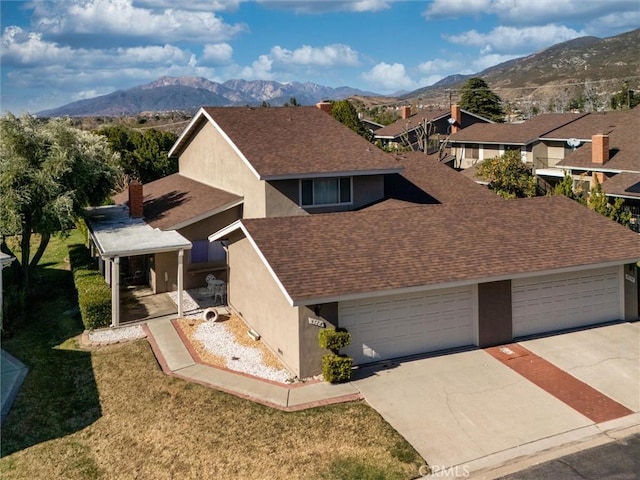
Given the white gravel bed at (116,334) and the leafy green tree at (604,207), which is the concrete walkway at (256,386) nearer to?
the white gravel bed at (116,334)

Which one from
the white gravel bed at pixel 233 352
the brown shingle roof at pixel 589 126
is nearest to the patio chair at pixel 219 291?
the white gravel bed at pixel 233 352

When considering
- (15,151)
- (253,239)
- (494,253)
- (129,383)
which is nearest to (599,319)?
(494,253)

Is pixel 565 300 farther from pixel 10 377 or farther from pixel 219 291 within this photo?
pixel 10 377

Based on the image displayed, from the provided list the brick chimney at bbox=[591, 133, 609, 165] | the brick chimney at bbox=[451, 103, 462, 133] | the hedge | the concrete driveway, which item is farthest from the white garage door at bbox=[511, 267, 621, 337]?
the brick chimney at bbox=[451, 103, 462, 133]

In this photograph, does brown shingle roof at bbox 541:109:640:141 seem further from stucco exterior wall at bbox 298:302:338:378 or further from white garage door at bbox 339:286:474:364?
stucco exterior wall at bbox 298:302:338:378

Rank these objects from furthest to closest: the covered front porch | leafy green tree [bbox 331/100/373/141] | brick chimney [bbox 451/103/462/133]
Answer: brick chimney [bbox 451/103/462/133], leafy green tree [bbox 331/100/373/141], the covered front porch

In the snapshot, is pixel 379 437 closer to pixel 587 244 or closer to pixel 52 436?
pixel 52 436

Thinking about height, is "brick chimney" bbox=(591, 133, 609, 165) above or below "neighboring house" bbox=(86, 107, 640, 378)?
above
